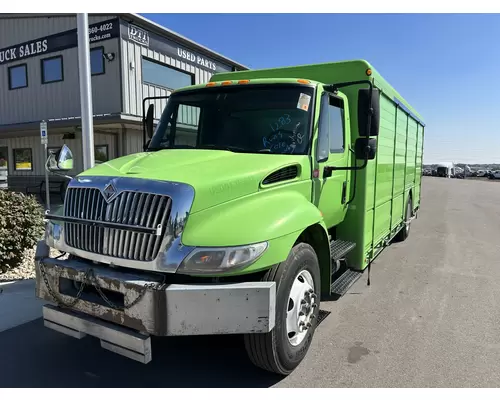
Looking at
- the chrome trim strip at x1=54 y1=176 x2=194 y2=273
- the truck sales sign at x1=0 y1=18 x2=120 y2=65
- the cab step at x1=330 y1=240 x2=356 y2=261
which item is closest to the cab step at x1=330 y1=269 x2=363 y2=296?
the cab step at x1=330 y1=240 x2=356 y2=261

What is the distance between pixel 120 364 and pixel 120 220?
138cm

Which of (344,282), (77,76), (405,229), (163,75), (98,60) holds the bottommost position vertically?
(405,229)

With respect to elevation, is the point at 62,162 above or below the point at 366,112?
below

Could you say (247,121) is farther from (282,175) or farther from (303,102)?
(282,175)

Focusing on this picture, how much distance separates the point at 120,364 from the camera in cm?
340

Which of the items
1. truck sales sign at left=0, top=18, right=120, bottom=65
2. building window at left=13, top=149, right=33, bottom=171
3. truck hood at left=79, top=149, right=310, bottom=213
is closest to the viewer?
truck hood at left=79, top=149, right=310, bottom=213

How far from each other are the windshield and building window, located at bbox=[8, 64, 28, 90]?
48.9 ft

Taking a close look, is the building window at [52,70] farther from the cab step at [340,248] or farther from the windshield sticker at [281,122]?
the cab step at [340,248]

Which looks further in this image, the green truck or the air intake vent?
the air intake vent

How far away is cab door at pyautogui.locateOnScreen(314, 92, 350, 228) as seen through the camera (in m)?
3.92

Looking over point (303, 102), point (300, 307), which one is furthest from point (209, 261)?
point (303, 102)

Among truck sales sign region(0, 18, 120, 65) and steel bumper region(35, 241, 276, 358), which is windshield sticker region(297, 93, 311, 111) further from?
truck sales sign region(0, 18, 120, 65)
